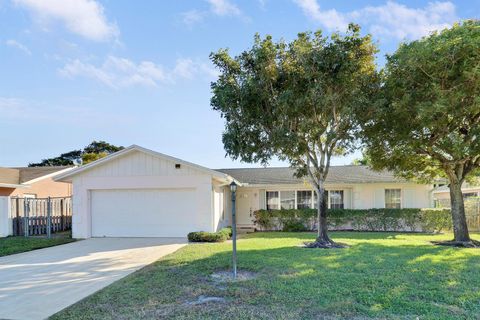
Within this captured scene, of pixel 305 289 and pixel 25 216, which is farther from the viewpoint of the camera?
pixel 25 216

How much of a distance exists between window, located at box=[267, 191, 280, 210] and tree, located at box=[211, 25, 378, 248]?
8032 mm

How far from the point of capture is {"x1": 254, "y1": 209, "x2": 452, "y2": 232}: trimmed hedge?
56.7 ft

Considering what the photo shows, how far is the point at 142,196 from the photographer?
16.1 m

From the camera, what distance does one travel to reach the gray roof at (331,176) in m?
19.0

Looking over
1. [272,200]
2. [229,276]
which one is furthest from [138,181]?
[229,276]

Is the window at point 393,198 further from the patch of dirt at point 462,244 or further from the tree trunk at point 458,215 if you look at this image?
the patch of dirt at point 462,244

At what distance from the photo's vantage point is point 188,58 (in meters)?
13.2

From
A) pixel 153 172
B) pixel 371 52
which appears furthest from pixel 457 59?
pixel 153 172

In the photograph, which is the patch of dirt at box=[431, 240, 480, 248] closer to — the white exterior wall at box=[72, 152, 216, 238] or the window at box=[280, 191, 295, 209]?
the window at box=[280, 191, 295, 209]

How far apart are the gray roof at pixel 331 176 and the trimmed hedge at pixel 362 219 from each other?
1.73 metres

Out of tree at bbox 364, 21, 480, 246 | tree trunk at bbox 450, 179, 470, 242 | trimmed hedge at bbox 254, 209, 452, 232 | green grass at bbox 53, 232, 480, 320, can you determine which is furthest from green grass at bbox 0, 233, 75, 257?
tree trunk at bbox 450, 179, 470, 242

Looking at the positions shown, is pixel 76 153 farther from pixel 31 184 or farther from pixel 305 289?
pixel 305 289

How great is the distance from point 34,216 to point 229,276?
46.3 ft

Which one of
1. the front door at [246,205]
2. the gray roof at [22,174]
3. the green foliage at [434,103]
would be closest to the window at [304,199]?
the front door at [246,205]
